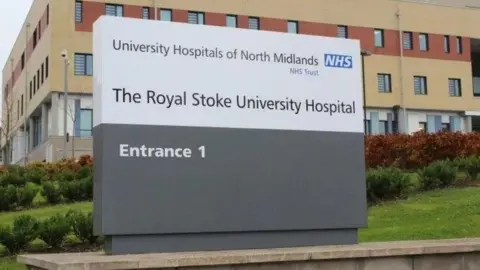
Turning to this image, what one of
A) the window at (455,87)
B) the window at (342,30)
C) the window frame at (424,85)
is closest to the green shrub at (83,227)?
the window at (342,30)

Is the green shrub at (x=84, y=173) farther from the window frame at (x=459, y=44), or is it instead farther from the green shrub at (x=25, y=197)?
the window frame at (x=459, y=44)

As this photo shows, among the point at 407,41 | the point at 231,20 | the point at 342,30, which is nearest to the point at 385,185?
the point at 231,20

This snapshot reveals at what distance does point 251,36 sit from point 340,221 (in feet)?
7.77

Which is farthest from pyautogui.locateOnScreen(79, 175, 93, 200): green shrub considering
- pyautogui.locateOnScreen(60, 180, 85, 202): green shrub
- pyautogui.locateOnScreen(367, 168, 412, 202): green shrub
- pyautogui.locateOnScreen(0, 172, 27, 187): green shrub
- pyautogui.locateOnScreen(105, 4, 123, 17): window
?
pyautogui.locateOnScreen(105, 4, 123, 17): window

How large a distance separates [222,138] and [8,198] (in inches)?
478

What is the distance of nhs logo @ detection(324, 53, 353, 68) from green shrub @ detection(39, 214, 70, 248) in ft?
19.7

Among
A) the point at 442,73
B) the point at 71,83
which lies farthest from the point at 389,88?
the point at 71,83

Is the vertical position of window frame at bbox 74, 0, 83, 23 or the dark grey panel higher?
window frame at bbox 74, 0, 83, 23

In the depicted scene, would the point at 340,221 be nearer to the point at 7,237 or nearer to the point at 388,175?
the point at 7,237

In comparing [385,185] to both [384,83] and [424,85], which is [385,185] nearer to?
[384,83]

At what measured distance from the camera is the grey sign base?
6902 millimetres

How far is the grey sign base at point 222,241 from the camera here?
6.90 m

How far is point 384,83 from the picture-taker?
4956 cm

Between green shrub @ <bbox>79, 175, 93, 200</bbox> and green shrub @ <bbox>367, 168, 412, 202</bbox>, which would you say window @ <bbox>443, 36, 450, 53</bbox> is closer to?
green shrub @ <bbox>367, 168, 412, 202</bbox>
